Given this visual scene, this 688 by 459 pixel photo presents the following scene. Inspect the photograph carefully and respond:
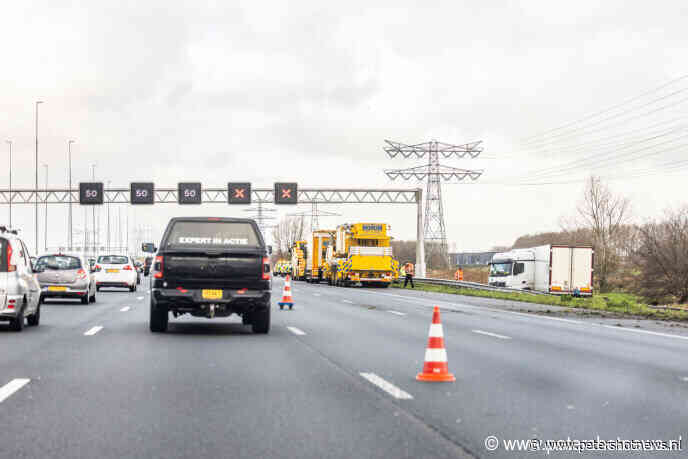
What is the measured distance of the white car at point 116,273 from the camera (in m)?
39.2

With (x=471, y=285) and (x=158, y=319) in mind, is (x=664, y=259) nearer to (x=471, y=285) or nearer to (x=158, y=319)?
(x=471, y=285)

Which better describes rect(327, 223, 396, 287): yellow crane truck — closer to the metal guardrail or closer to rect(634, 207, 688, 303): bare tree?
the metal guardrail

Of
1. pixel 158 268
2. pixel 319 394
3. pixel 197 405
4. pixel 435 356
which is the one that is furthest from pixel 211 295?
pixel 197 405

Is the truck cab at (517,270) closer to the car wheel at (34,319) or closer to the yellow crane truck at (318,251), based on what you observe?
the yellow crane truck at (318,251)

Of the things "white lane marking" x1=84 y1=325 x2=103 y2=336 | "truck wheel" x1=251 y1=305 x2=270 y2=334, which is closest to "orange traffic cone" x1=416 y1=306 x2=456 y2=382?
"truck wheel" x1=251 y1=305 x2=270 y2=334

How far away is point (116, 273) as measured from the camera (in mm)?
39250

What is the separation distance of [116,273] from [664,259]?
25526 millimetres

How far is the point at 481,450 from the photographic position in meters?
6.20

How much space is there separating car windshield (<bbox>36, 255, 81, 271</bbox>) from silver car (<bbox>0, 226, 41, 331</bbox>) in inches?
396

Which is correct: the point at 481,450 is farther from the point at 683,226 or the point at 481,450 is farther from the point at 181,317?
the point at 683,226

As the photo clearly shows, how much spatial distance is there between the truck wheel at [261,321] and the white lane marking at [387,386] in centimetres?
602

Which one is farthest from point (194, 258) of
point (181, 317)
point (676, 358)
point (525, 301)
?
point (525, 301)

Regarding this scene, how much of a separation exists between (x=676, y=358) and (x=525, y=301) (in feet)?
74.2

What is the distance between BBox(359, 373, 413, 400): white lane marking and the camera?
8641 mm
